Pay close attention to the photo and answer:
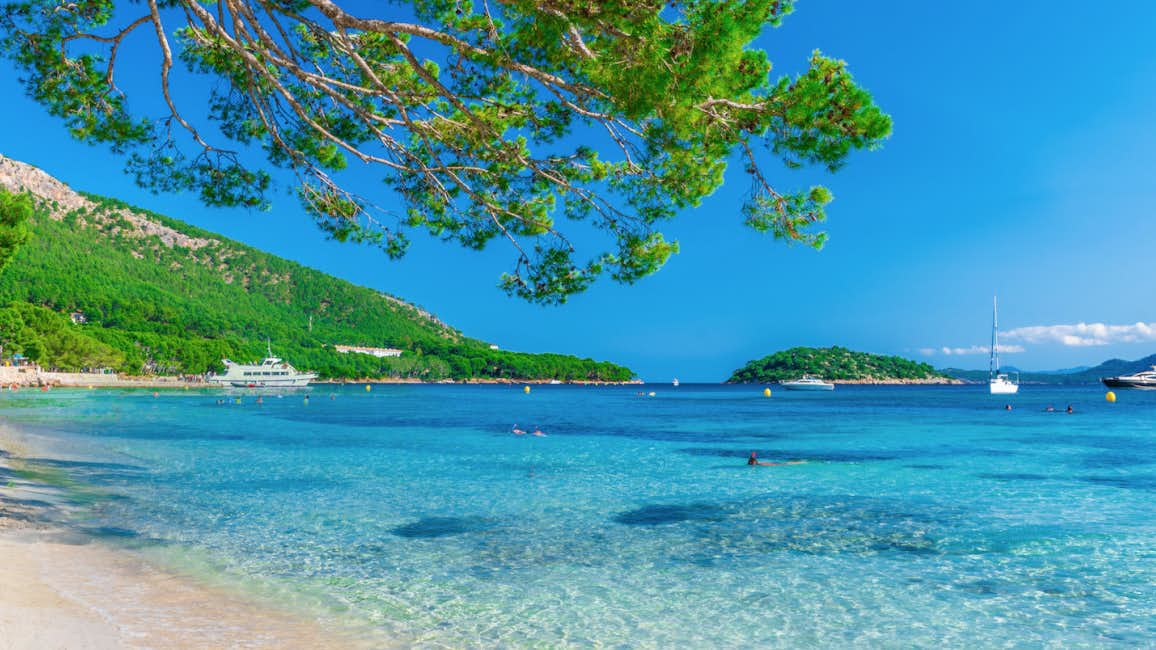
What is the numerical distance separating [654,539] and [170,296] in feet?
517

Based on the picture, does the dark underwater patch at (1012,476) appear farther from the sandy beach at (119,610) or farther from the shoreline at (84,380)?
the shoreline at (84,380)

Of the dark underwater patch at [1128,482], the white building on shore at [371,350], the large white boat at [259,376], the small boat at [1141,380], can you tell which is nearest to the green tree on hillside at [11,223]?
the dark underwater patch at [1128,482]

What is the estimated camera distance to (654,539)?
11.0 meters

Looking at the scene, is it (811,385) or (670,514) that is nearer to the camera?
(670,514)

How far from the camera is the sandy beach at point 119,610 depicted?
5625mm

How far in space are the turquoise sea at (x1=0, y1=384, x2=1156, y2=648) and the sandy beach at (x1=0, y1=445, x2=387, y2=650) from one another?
0.52 meters

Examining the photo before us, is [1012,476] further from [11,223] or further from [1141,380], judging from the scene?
[1141,380]

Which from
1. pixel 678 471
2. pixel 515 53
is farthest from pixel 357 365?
pixel 515 53

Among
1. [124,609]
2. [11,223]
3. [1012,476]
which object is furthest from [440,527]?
[11,223]

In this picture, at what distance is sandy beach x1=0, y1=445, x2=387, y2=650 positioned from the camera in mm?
5625

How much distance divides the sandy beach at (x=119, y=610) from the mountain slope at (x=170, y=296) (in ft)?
326

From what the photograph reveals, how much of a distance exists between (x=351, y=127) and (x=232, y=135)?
1.93 meters

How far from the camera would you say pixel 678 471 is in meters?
20.0

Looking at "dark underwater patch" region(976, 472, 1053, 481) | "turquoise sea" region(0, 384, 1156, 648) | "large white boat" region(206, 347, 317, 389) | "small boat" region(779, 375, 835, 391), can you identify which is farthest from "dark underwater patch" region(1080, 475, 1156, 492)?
"small boat" region(779, 375, 835, 391)
